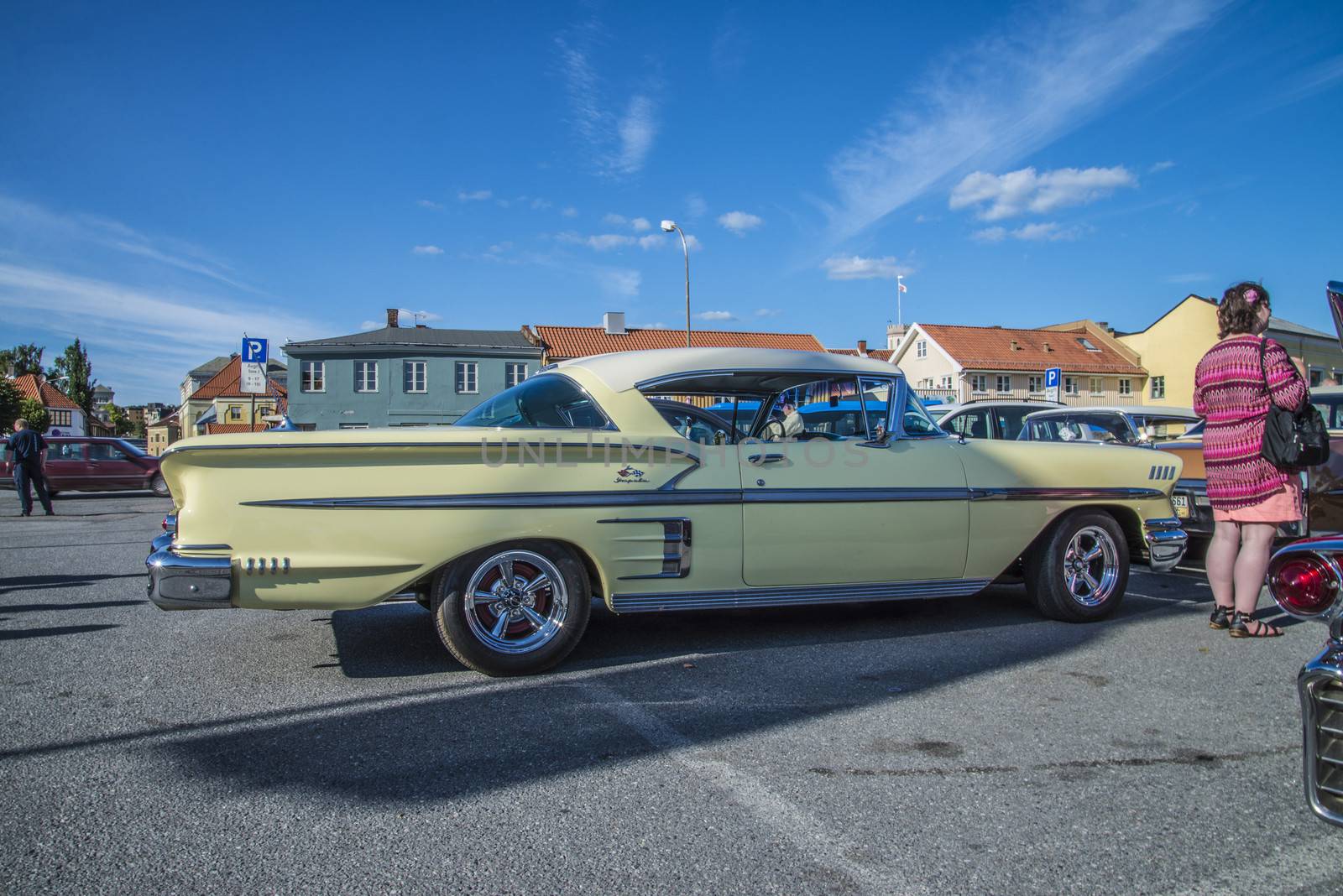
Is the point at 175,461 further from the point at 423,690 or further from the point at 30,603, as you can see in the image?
the point at 30,603

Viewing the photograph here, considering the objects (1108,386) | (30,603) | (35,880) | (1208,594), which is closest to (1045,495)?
(1208,594)

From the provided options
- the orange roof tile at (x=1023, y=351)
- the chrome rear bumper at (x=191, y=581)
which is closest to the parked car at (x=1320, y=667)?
the chrome rear bumper at (x=191, y=581)

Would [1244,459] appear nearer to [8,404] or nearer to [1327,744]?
[1327,744]

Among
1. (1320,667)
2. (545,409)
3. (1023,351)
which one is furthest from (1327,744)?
(1023,351)

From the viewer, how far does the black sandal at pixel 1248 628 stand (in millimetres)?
4703

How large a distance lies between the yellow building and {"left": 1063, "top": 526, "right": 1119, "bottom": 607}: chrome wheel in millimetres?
46198

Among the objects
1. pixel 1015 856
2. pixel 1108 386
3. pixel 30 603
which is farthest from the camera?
pixel 1108 386

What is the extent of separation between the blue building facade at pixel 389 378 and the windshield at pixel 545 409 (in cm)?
3723

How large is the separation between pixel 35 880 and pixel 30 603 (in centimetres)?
465

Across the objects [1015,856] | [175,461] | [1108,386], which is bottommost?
[1015,856]

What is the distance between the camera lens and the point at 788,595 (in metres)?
4.36

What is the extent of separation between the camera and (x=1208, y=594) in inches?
240

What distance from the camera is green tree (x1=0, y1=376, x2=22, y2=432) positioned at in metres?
52.4

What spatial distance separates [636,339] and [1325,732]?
43215 mm
